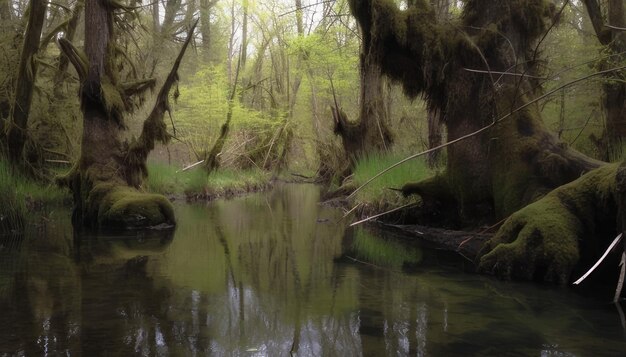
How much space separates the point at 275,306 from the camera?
4695 millimetres

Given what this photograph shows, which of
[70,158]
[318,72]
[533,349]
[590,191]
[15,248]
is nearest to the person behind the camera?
[533,349]

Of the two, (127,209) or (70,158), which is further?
(70,158)

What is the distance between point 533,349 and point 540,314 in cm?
91

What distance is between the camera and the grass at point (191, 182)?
15695 mm

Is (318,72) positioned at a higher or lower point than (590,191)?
higher

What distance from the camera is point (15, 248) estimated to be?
7.30 m

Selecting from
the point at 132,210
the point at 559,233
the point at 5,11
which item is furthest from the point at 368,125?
the point at 5,11

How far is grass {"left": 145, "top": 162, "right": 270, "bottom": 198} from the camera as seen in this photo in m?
15.7

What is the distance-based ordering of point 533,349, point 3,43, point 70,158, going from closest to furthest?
point 533,349 < point 3,43 < point 70,158

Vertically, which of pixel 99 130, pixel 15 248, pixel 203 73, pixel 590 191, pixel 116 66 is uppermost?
pixel 203 73

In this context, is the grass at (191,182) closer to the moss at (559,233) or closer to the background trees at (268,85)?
the background trees at (268,85)

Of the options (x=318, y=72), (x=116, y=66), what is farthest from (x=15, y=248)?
(x=318, y=72)

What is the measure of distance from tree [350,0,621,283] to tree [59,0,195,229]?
5.13 m

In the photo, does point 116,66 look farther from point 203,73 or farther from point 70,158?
point 203,73
